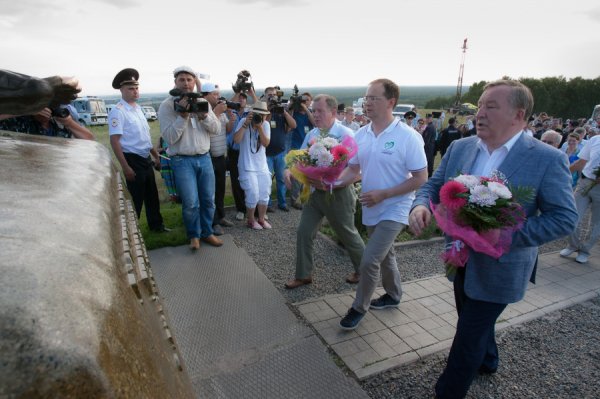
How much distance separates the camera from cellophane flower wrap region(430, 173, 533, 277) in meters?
1.98

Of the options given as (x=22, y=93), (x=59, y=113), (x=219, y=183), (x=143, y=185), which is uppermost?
(x=22, y=93)

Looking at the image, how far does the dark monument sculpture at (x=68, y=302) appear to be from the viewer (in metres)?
0.51

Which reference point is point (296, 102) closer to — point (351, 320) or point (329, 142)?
point (329, 142)

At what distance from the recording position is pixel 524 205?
2.16m

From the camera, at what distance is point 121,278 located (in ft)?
2.90

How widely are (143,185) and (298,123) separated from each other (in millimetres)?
3686

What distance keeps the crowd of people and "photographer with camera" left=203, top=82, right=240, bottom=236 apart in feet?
0.06

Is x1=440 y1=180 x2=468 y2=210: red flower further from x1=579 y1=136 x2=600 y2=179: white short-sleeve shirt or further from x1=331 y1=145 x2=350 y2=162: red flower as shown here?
x1=579 y1=136 x2=600 y2=179: white short-sleeve shirt

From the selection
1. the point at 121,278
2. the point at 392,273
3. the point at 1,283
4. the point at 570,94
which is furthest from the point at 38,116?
the point at 570,94

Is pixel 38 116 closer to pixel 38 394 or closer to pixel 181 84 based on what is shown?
pixel 181 84

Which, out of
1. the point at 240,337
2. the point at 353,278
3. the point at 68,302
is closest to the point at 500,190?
the point at 68,302

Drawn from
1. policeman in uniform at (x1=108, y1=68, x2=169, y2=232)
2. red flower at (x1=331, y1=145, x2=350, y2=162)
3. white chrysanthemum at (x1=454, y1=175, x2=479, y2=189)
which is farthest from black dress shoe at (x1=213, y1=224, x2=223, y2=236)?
white chrysanthemum at (x1=454, y1=175, x2=479, y2=189)

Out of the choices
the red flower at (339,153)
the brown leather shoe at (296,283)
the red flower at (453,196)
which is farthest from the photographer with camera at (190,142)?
the red flower at (453,196)

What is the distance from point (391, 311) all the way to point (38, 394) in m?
3.58
